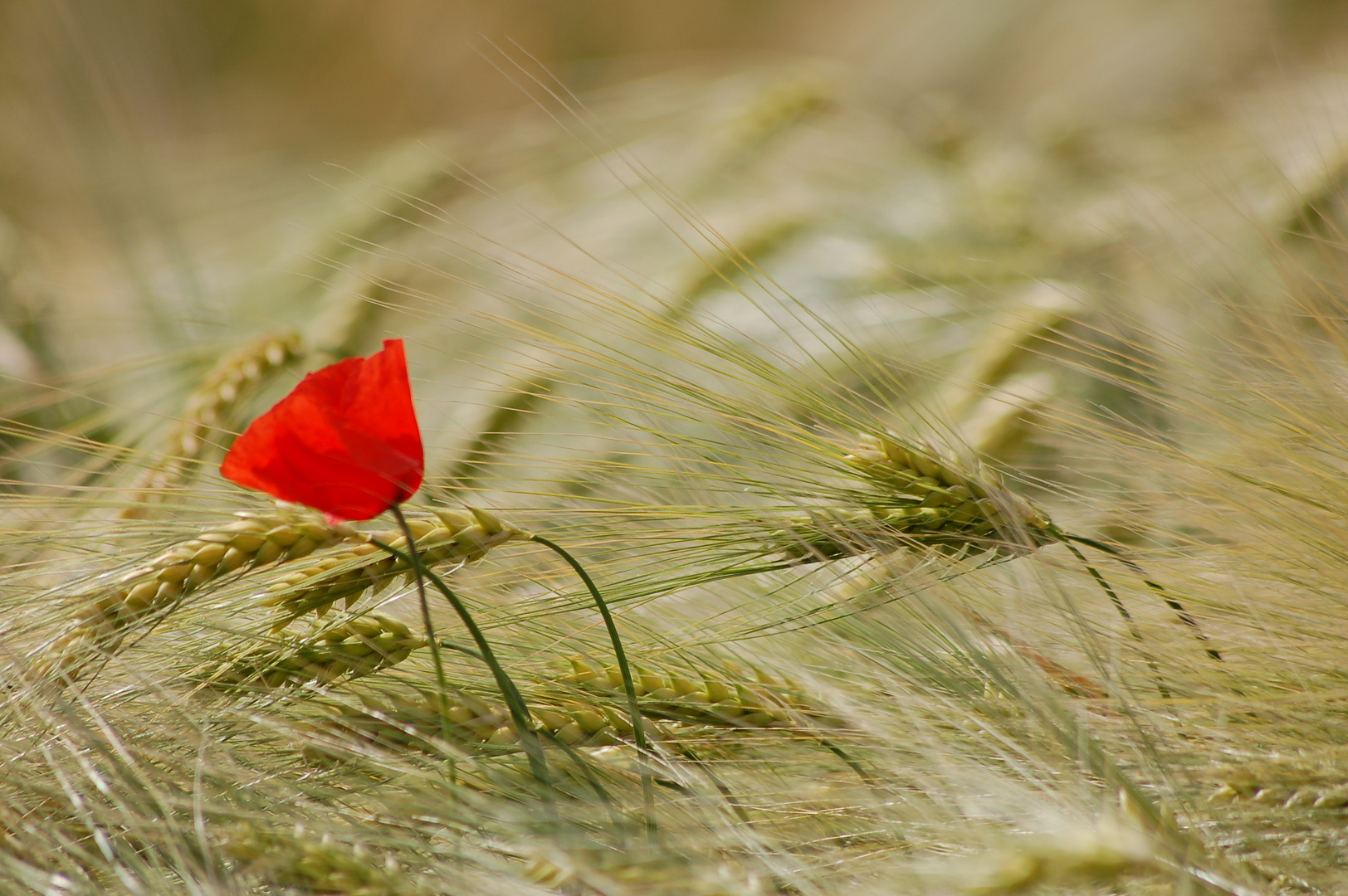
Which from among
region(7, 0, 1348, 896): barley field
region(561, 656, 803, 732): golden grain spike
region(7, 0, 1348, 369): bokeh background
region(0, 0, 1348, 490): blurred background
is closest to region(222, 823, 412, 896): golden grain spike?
region(7, 0, 1348, 896): barley field

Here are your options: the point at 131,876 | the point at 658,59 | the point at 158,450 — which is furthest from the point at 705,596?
the point at 658,59

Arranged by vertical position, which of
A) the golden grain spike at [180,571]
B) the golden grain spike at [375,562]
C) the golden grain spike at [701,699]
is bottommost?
the golden grain spike at [701,699]

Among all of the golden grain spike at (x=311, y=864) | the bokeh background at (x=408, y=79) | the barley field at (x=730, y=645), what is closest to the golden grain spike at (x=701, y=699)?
the barley field at (x=730, y=645)

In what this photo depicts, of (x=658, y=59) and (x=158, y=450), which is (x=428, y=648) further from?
(x=658, y=59)

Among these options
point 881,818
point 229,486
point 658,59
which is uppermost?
point 658,59

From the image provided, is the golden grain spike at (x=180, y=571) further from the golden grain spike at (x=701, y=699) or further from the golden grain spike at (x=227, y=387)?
the golden grain spike at (x=227, y=387)
